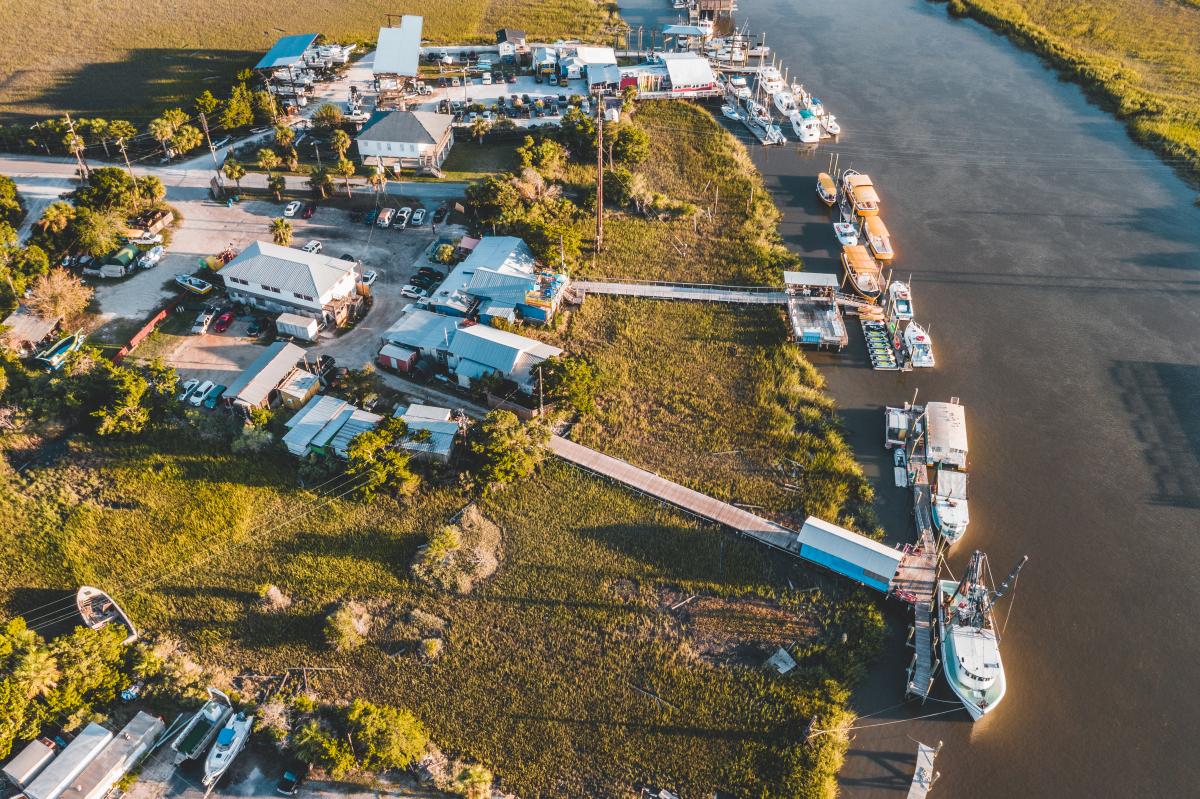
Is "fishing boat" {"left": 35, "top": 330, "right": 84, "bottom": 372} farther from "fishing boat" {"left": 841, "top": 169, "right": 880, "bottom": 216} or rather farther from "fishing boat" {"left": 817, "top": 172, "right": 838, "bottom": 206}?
"fishing boat" {"left": 841, "top": 169, "right": 880, "bottom": 216}

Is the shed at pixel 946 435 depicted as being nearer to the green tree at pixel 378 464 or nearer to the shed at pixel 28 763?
the green tree at pixel 378 464

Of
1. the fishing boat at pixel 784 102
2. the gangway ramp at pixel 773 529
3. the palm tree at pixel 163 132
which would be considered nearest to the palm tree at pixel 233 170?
the palm tree at pixel 163 132

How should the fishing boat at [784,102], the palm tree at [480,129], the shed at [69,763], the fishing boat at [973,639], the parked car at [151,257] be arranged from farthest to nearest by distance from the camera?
1. the fishing boat at [784,102]
2. the palm tree at [480,129]
3. the parked car at [151,257]
4. the fishing boat at [973,639]
5. the shed at [69,763]

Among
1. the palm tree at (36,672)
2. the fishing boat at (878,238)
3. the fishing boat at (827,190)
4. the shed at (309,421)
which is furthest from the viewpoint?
the fishing boat at (827,190)

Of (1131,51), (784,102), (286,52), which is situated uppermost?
(1131,51)

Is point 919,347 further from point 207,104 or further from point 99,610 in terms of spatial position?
point 207,104

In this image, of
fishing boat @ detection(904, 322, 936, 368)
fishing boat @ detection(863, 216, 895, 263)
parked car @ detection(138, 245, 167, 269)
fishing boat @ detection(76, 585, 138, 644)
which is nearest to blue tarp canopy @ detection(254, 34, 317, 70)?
parked car @ detection(138, 245, 167, 269)

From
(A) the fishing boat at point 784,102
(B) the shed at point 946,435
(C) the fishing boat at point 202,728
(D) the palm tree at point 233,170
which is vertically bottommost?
(C) the fishing boat at point 202,728

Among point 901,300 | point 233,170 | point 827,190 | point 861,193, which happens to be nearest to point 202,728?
point 233,170
